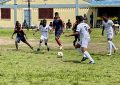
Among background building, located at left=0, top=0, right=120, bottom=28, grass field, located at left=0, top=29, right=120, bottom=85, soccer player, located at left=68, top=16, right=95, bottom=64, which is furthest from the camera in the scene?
background building, located at left=0, top=0, right=120, bottom=28

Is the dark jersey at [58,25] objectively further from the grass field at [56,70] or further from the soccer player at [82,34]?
the soccer player at [82,34]

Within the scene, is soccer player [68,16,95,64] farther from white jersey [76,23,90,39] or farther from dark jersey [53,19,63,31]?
dark jersey [53,19,63,31]

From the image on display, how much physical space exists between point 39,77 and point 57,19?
10.4 metres

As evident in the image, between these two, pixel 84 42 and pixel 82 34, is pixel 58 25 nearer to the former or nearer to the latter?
pixel 82 34

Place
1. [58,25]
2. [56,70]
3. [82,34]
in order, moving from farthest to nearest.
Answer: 1. [58,25]
2. [82,34]
3. [56,70]

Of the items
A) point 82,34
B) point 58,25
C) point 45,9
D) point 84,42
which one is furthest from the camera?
Result: point 45,9

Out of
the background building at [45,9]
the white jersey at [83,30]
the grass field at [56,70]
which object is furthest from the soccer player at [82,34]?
the background building at [45,9]

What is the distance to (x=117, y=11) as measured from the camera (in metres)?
61.2

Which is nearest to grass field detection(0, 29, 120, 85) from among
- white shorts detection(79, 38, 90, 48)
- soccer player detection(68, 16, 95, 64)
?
soccer player detection(68, 16, 95, 64)

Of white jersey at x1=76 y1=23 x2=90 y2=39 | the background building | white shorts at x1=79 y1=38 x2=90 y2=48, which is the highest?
white jersey at x1=76 y1=23 x2=90 y2=39

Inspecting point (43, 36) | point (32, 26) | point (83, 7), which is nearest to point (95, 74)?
point (43, 36)

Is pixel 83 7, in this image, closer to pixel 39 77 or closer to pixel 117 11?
pixel 117 11

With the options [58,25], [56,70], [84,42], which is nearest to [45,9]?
[58,25]

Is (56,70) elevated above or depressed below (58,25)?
below
